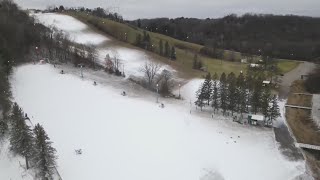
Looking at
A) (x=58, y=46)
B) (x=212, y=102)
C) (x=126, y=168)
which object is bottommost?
(x=126, y=168)

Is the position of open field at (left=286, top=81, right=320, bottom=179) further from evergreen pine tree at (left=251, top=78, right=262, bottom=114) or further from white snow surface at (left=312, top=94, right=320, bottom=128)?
evergreen pine tree at (left=251, top=78, right=262, bottom=114)

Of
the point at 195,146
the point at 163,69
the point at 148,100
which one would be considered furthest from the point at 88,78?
the point at 195,146

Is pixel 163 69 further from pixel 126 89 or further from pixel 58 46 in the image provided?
pixel 58 46

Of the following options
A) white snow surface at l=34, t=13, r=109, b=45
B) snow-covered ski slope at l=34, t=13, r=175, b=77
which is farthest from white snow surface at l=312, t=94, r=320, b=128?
white snow surface at l=34, t=13, r=109, b=45

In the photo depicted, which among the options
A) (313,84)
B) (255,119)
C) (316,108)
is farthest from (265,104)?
(313,84)

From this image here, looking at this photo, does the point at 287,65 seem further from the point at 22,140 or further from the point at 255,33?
the point at 22,140

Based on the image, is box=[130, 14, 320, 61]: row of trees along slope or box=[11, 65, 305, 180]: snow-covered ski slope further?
box=[130, 14, 320, 61]: row of trees along slope
